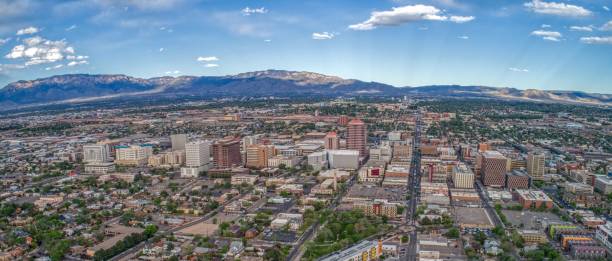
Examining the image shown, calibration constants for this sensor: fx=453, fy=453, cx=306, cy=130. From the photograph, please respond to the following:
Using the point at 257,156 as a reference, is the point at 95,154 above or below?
below

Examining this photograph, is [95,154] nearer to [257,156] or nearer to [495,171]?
[257,156]

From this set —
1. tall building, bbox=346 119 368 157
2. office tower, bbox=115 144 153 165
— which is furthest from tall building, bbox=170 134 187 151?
tall building, bbox=346 119 368 157

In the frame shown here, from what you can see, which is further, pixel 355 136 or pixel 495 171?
pixel 355 136

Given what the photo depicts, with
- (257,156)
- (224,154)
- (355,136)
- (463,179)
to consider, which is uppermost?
(355,136)

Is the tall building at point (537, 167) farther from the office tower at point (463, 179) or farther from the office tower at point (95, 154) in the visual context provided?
the office tower at point (95, 154)

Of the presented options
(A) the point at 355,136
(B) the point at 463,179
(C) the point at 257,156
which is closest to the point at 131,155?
(C) the point at 257,156

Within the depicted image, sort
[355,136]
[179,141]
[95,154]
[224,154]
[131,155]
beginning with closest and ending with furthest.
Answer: [224,154] → [355,136] → [131,155] → [95,154] → [179,141]

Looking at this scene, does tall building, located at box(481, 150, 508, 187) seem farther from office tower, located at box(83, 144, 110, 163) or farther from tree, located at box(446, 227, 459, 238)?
office tower, located at box(83, 144, 110, 163)

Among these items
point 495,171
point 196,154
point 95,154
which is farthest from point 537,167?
point 95,154

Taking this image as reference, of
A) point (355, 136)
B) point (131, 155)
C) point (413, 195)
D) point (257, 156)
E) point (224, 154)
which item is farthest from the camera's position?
point (131, 155)
